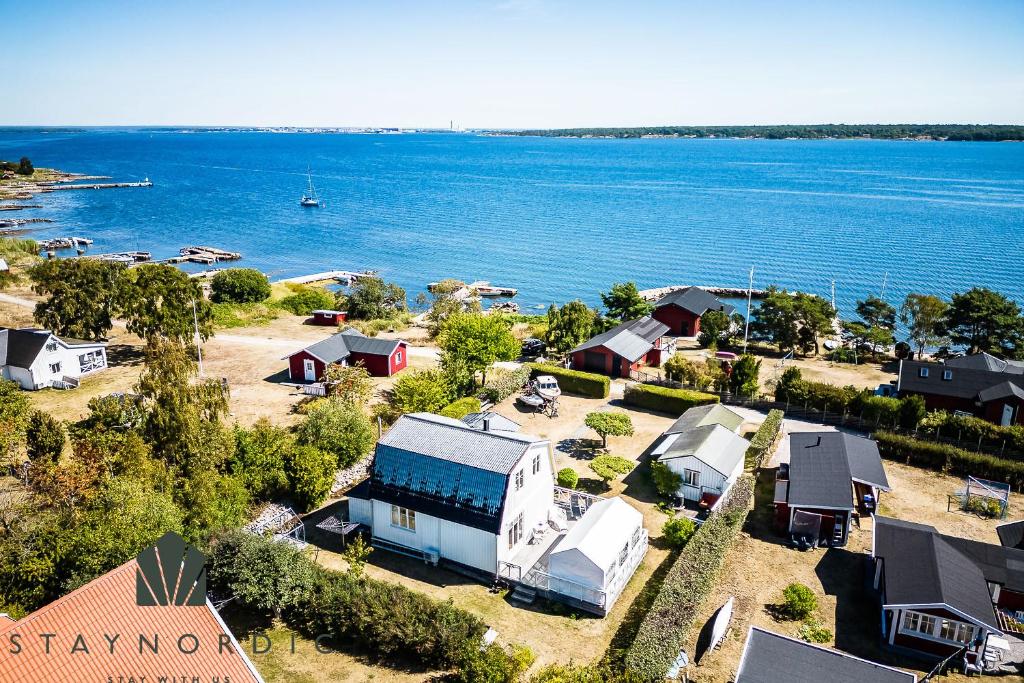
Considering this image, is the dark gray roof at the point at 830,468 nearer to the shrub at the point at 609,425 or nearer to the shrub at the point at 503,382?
the shrub at the point at 609,425

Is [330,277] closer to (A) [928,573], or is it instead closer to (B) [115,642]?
(B) [115,642]

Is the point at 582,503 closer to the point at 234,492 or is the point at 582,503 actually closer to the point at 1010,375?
the point at 234,492

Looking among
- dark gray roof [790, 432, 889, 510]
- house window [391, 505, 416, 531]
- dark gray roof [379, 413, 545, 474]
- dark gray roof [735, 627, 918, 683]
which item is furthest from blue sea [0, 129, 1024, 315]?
dark gray roof [735, 627, 918, 683]

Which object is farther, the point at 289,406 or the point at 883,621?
the point at 289,406

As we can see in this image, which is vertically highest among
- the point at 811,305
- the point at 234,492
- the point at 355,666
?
the point at 811,305

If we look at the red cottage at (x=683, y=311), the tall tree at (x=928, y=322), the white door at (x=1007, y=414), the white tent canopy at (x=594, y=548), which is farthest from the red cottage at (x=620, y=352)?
the white tent canopy at (x=594, y=548)

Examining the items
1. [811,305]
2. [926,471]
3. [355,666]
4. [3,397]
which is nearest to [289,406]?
[3,397]
